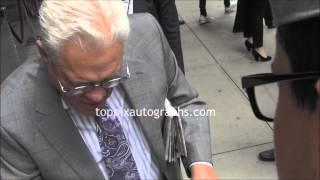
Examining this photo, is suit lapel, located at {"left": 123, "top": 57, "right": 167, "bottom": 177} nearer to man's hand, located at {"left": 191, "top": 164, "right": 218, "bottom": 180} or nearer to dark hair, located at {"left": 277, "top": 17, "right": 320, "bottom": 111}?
man's hand, located at {"left": 191, "top": 164, "right": 218, "bottom": 180}

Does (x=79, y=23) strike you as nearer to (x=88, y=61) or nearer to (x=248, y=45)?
(x=88, y=61)

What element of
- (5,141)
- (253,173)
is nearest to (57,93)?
(5,141)

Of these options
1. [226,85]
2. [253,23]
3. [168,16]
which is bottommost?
[226,85]

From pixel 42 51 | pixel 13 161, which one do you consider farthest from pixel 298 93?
pixel 13 161

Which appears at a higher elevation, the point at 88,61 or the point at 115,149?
the point at 88,61

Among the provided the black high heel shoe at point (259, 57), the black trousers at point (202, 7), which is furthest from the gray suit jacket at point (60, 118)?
the black trousers at point (202, 7)

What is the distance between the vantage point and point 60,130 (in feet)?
5.87

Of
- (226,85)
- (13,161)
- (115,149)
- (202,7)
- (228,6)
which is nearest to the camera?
(13,161)

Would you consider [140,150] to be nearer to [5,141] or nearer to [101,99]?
[101,99]

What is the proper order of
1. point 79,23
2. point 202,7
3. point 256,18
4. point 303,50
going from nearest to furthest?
point 303,50, point 79,23, point 256,18, point 202,7

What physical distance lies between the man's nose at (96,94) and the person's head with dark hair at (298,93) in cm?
73

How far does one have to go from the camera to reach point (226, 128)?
3.86m

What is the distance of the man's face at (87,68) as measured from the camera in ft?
5.22

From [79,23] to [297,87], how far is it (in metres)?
0.73
